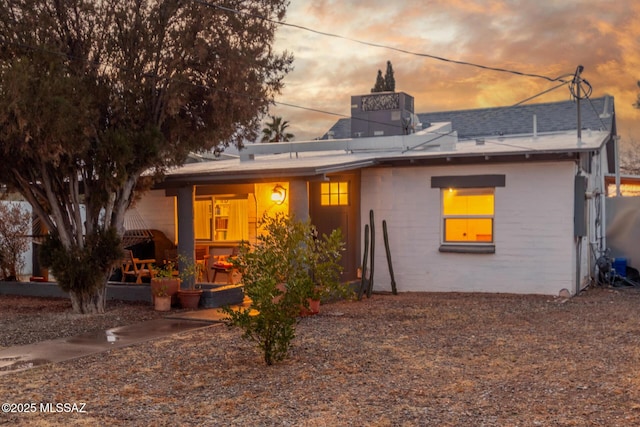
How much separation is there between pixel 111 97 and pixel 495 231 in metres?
7.96

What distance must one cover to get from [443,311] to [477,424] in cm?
622

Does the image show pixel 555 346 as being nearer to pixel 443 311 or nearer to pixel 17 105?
pixel 443 311

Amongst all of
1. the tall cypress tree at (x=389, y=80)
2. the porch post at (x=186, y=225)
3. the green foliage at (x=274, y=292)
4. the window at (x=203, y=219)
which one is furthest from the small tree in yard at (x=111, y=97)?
the tall cypress tree at (x=389, y=80)

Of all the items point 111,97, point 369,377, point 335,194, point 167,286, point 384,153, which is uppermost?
point 111,97

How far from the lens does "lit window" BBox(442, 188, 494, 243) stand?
13.9 metres

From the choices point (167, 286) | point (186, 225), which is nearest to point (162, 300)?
point (167, 286)

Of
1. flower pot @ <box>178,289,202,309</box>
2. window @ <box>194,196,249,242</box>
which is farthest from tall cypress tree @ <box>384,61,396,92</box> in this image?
flower pot @ <box>178,289,202,309</box>

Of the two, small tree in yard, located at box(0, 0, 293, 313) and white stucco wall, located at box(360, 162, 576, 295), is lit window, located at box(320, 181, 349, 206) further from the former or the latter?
small tree in yard, located at box(0, 0, 293, 313)

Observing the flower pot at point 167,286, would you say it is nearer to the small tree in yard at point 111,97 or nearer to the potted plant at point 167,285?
the potted plant at point 167,285

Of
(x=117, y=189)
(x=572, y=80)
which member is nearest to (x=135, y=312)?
(x=117, y=189)

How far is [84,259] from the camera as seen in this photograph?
36.9ft

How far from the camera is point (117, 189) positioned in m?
11.2

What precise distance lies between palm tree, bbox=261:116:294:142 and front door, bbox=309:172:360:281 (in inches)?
999

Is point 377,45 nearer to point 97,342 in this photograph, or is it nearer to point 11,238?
point 97,342
